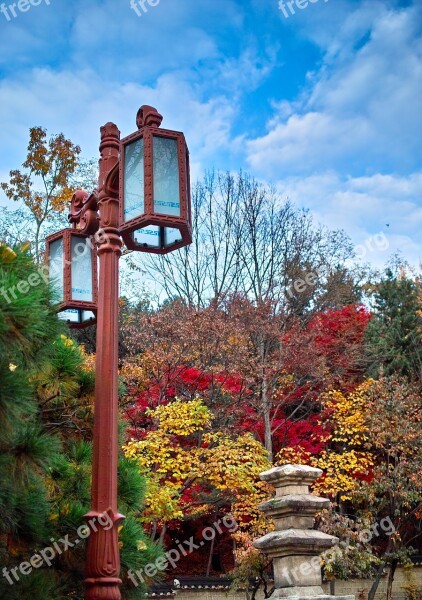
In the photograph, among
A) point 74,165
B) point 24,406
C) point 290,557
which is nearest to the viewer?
point 24,406

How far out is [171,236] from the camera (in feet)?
12.8

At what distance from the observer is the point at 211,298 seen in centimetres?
1891

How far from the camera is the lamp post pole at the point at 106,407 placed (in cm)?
350

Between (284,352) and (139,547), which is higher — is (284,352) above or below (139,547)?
above

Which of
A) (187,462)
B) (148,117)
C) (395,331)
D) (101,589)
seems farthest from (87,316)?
(395,331)

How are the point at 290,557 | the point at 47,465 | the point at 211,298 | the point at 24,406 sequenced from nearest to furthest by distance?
the point at 24,406 → the point at 47,465 → the point at 290,557 → the point at 211,298

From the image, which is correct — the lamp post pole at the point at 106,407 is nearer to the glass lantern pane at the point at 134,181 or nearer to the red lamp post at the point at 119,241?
the red lamp post at the point at 119,241

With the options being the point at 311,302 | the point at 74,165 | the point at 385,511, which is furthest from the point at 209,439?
the point at 311,302

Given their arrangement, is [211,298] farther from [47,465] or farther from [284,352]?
[47,465]

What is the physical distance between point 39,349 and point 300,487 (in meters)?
5.12

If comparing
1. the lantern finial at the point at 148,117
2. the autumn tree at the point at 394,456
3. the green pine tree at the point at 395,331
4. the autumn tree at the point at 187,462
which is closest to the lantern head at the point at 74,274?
the lantern finial at the point at 148,117

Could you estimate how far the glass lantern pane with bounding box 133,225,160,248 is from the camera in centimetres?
382

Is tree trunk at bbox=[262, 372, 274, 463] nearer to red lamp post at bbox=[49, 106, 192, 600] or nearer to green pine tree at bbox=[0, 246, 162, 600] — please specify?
green pine tree at bbox=[0, 246, 162, 600]

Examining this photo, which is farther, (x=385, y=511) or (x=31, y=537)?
(x=385, y=511)
